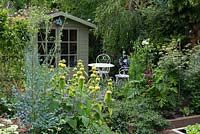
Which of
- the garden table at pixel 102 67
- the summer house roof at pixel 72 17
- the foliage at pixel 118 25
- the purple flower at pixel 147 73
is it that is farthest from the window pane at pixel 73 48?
the purple flower at pixel 147 73

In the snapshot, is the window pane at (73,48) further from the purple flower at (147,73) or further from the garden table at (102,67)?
the purple flower at (147,73)

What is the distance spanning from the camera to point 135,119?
16.7 feet

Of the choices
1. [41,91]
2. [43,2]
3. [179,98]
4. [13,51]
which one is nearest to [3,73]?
[13,51]

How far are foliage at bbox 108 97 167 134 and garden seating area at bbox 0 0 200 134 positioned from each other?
0.01 metres

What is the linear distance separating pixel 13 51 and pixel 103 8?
15.9ft

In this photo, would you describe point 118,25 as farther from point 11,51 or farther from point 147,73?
point 11,51

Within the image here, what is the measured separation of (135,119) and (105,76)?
13.0 feet

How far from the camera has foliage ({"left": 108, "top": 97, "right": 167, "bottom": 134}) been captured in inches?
196

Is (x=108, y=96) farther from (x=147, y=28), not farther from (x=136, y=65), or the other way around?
(x=147, y=28)

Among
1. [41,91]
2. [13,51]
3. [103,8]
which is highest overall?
[103,8]

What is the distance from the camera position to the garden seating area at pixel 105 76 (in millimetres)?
3736

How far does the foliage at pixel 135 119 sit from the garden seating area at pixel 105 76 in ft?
0.05

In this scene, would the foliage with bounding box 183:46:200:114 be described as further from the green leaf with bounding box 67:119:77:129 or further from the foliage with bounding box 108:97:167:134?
the green leaf with bounding box 67:119:77:129

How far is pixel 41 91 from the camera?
3.70 m
